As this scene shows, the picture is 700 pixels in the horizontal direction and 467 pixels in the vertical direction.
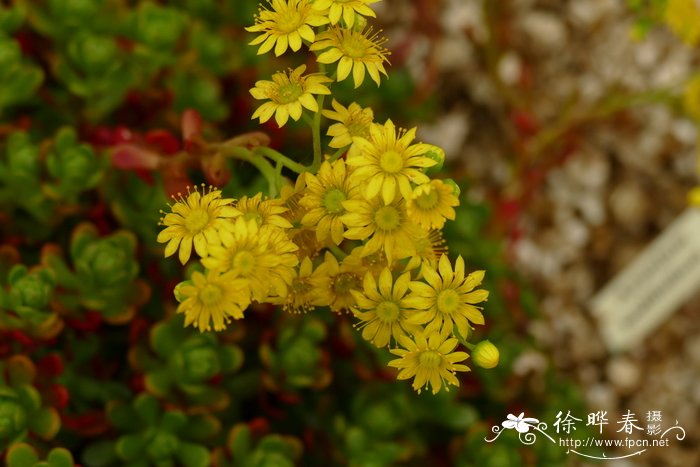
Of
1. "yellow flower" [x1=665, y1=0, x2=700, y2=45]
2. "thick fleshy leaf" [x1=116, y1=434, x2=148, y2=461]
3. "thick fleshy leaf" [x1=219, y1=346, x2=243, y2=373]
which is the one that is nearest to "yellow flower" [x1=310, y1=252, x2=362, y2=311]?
"thick fleshy leaf" [x1=219, y1=346, x2=243, y2=373]

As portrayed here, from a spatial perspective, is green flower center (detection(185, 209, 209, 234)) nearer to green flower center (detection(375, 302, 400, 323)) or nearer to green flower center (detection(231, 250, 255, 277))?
green flower center (detection(231, 250, 255, 277))

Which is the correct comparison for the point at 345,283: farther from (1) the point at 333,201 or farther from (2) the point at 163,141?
(2) the point at 163,141

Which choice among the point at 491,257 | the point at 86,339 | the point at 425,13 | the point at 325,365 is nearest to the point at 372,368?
the point at 325,365

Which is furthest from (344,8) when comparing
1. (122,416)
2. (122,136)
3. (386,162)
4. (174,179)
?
(122,416)

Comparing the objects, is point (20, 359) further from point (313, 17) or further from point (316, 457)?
point (313, 17)

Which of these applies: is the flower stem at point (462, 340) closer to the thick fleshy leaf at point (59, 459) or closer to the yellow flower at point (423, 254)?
the yellow flower at point (423, 254)
